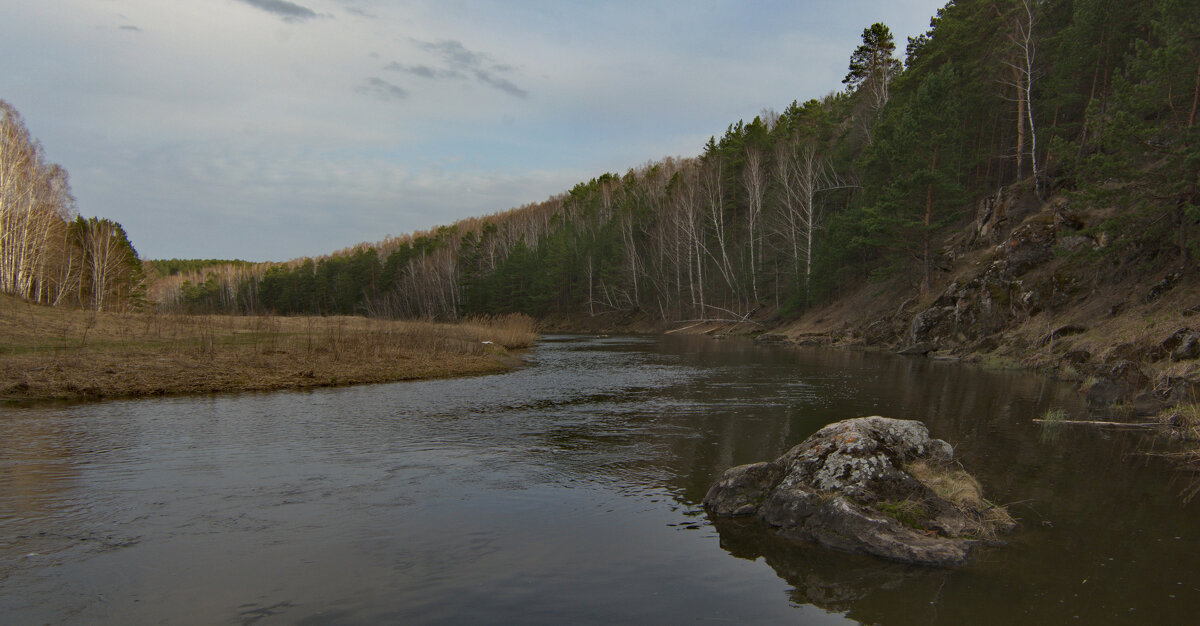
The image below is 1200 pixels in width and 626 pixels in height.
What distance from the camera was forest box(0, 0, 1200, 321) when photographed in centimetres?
2445

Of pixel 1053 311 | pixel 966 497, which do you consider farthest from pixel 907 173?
pixel 966 497

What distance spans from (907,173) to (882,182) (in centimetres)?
Result: 563

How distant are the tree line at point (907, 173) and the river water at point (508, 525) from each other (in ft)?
47.9

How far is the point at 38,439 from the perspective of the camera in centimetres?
1429

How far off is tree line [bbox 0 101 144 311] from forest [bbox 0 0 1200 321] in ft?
0.72

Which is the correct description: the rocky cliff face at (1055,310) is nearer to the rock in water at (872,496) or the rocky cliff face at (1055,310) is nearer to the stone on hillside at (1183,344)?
the stone on hillside at (1183,344)

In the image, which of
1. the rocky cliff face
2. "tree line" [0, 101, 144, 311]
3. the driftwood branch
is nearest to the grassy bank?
"tree line" [0, 101, 144, 311]

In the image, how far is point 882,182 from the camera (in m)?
46.2

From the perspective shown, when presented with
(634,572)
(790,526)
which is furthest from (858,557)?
(634,572)

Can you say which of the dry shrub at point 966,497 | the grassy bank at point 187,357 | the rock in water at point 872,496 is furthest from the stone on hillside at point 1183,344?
the grassy bank at point 187,357

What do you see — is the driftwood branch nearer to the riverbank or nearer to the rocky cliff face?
the riverbank

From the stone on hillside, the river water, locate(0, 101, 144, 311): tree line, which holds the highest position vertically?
locate(0, 101, 144, 311): tree line

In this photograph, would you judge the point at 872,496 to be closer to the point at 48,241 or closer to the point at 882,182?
the point at 882,182

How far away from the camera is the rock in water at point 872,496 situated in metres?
8.30
